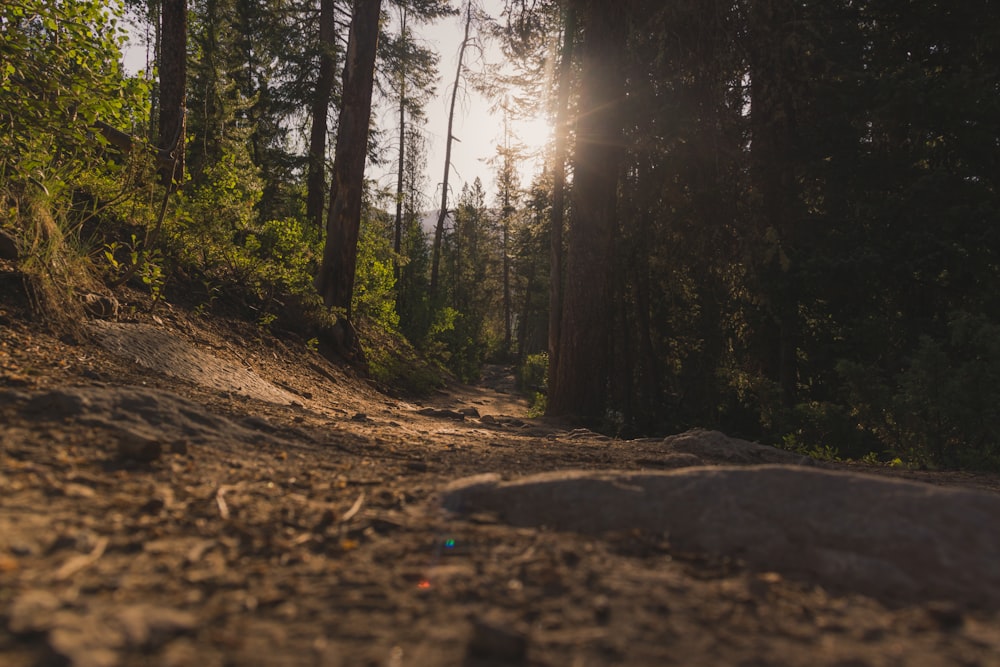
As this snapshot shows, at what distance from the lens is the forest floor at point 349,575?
117 cm

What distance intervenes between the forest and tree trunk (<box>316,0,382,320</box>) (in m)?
0.04

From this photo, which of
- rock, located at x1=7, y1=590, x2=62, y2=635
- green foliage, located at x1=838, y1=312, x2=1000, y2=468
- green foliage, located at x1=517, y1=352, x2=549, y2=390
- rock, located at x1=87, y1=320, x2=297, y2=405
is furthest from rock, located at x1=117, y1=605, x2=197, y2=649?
green foliage, located at x1=517, y1=352, x2=549, y2=390

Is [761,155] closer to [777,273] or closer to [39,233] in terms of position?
[777,273]

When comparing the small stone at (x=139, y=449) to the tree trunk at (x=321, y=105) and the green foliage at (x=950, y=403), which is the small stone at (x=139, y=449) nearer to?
the green foliage at (x=950, y=403)

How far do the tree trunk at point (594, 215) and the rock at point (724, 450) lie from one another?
4270 millimetres

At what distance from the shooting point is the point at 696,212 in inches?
367

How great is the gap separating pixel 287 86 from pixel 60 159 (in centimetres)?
1336

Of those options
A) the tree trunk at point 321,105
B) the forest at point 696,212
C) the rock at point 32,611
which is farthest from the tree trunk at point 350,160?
the rock at point 32,611

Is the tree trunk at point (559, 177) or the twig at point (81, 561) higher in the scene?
the tree trunk at point (559, 177)

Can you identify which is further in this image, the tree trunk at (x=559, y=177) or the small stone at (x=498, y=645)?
the tree trunk at (x=559, y=177)

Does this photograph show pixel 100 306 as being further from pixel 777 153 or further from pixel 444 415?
pixel 777 153

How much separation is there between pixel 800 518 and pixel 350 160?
9687 mm

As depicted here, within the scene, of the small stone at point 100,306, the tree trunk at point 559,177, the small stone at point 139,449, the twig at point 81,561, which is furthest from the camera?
the tree trunk at point 559,177

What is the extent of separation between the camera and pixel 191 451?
258 centimetres
